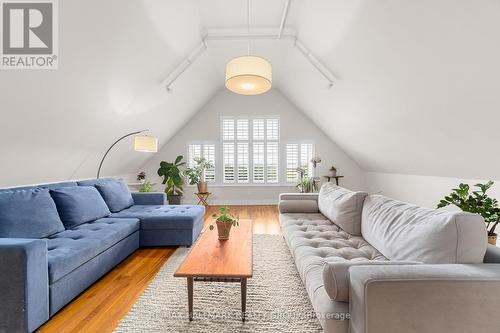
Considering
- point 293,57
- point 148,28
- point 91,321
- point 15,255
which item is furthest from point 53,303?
point 293,57

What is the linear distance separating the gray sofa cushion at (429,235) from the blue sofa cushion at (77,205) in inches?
123

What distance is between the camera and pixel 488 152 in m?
2.79

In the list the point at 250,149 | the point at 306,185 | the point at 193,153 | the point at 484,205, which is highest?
the point at 250,149

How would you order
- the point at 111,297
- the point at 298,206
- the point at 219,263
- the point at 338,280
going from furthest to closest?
the point at 298,206, the point at 111,297, the point at 219,263, the point at 338,280

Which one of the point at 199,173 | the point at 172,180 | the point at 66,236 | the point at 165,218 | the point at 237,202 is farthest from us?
the point at 237,202

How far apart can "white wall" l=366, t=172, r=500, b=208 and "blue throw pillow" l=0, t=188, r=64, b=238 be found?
5.18 m

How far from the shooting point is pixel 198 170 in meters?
6.45

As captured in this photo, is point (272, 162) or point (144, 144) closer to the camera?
point (144, 144)

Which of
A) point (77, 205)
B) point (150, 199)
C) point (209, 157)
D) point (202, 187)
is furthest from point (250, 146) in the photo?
point (77, 205)

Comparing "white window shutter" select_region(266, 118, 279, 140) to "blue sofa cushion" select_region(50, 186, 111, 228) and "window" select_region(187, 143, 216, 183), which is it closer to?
"window" select_region(187, 143, 216, 183)

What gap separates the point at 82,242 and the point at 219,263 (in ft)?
4.41

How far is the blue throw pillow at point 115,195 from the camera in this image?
3580 mm

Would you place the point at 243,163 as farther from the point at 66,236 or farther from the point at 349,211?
the point at 66,236

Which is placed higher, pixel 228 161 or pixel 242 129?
pixel 242 129
